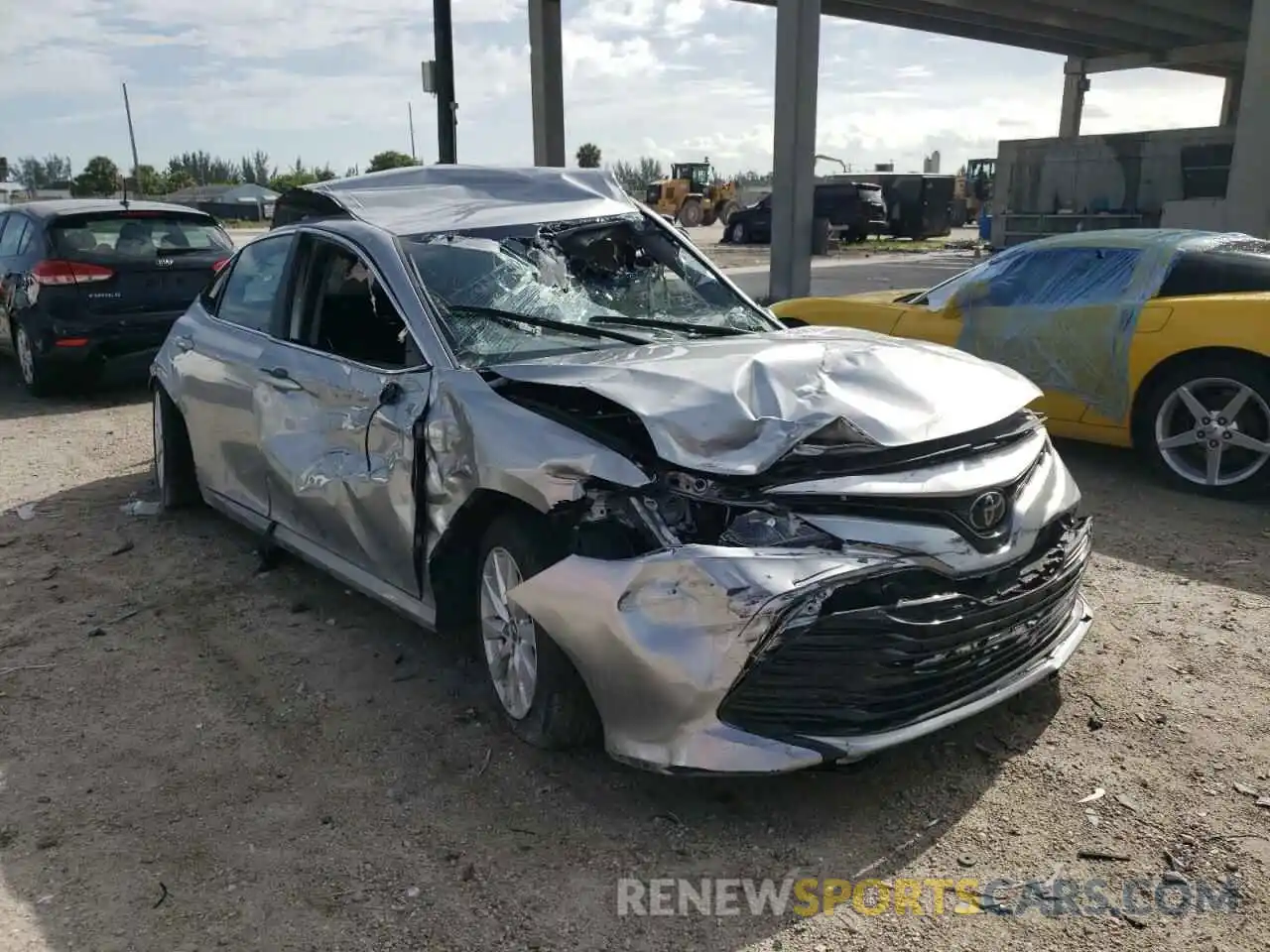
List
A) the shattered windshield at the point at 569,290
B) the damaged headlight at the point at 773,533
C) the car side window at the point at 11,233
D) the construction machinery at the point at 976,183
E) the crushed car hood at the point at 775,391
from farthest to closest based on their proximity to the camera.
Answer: the construction machinery at the point at 976,183
the car side window at the point at 11,233
the shattered windshield at the point at 569,290
the crushed car hood at the point at 775,391
the damaged headlight at the point at 773,533

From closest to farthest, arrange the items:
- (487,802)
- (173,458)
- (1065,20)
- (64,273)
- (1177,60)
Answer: (487,802), (173,458), (64,273), (1065,20), (1177,60)

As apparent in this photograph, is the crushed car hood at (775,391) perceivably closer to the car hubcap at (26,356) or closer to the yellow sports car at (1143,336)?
the yellow sports car at (1143,336)

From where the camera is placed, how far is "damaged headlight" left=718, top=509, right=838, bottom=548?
286cm

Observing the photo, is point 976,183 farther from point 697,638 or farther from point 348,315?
point 697,638

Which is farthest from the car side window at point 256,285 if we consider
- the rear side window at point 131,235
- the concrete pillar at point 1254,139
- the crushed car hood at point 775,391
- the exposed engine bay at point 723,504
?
the concrete pillar at point 1254,139

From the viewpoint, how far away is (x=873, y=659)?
2803 mm

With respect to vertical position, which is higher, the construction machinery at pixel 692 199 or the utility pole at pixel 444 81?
the utility pole at pixel 444 81

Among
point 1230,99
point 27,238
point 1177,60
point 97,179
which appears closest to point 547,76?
point 27,238

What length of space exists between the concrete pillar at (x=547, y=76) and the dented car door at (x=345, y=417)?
53.5 ft

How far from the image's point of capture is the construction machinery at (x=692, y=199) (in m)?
43.1

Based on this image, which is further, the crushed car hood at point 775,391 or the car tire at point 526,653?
the car tire at point 526,653

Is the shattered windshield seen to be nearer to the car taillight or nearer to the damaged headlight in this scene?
the damaged headlight

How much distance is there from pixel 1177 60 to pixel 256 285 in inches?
1418

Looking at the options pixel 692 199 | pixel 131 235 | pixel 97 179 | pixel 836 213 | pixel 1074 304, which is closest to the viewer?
pixel 1074 304
